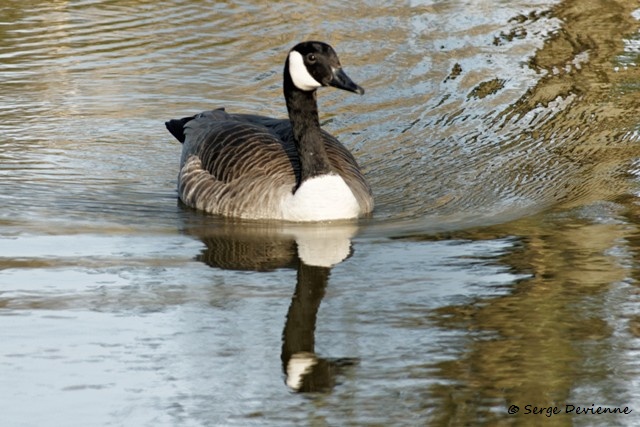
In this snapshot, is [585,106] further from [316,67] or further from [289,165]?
[316,67]

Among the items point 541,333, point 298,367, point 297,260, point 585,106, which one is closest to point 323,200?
point 297,260

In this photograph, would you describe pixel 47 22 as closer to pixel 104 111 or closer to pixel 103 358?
pixel 104 111

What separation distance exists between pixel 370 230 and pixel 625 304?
107 inches

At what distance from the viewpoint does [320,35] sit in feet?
55.4

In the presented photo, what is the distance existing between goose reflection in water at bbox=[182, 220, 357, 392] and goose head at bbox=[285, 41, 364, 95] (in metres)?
1.11

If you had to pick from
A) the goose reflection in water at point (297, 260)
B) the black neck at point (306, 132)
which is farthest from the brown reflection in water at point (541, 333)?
the black neck at point (306, 132)

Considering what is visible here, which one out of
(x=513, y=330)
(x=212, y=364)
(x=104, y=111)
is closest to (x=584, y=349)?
(x=513, y=330)

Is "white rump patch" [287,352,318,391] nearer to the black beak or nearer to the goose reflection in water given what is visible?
the goose reflection in water

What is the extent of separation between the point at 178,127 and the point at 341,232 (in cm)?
295

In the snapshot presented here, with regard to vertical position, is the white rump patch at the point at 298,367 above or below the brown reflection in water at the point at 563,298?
above

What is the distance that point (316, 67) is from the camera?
10.2 meters

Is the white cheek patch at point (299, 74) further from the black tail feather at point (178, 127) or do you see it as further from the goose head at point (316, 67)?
the black tail feather at point (178, 127)

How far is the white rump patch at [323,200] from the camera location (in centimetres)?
1029

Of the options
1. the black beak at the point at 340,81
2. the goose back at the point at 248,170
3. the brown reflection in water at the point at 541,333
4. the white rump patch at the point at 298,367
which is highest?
the black beak at the point at 340,81
